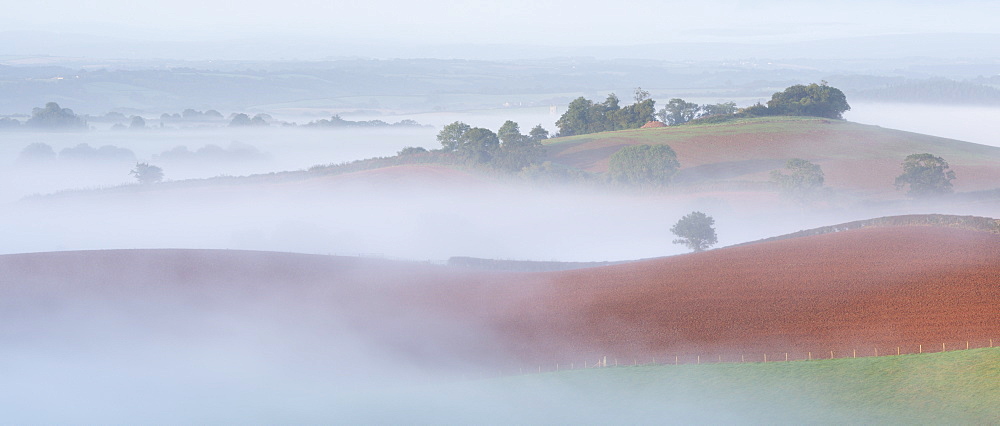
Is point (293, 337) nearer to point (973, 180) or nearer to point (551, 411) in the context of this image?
point (551, 411)

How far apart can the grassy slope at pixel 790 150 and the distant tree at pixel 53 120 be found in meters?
90.9

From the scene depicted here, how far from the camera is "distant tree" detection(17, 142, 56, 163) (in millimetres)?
124988

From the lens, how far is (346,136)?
156 metres

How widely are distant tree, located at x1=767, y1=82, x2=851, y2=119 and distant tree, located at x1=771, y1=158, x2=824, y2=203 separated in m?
47.4

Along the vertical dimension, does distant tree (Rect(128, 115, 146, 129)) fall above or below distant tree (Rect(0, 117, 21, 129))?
above

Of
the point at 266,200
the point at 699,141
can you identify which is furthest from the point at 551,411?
the point at 699,141

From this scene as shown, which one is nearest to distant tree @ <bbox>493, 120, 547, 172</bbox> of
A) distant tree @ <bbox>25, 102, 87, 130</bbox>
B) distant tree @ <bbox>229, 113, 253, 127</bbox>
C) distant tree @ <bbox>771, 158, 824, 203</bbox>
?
distant tree @ <bbox>771, 158, 824, 203</bbox>

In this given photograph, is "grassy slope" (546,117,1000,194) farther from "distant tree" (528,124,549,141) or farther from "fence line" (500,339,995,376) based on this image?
"fence line" (500,339,995,376)

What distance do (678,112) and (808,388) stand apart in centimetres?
10022

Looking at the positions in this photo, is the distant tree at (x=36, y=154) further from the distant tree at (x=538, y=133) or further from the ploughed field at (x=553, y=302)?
the ploughed field at (x=553, y=302)

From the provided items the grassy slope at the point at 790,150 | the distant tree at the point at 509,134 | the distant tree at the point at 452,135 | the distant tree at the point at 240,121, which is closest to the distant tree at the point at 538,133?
the grassy slope at the point at 790,150

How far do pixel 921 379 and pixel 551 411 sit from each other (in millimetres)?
8533

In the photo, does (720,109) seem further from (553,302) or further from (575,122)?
(553,302)

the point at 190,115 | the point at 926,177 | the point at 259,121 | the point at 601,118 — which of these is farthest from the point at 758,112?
the point at 190,115
